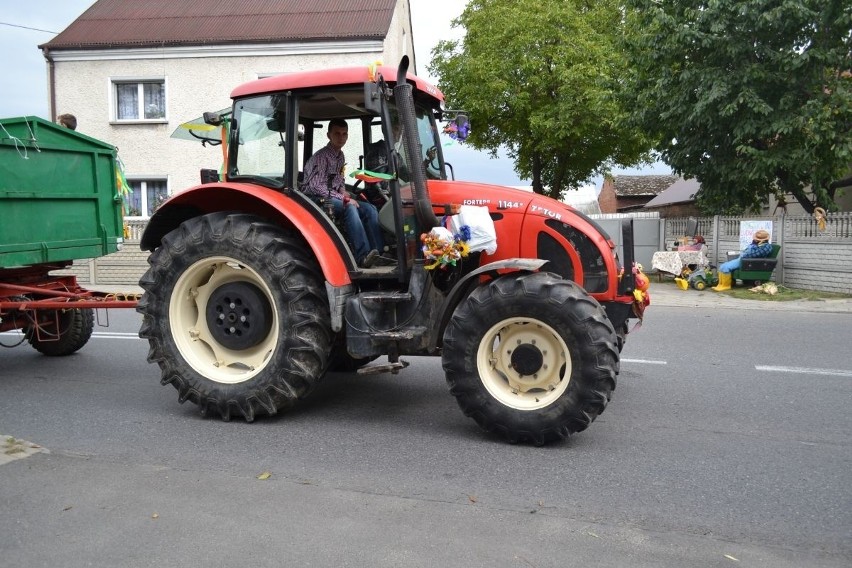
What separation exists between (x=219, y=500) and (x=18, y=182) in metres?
4.01

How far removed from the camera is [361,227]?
5.63 metres


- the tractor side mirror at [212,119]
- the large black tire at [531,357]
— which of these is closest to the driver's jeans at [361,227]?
the large black tire at [531,357]

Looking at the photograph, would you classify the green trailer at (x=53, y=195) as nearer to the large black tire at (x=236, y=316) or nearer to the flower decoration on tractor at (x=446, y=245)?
the large black tire at (x=236, y=316)

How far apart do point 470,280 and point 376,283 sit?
0.79 metres

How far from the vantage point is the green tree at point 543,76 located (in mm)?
25891

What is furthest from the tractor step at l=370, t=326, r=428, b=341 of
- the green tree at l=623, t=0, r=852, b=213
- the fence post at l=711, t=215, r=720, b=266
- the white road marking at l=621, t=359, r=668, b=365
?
the fence post at l=711, t=215, r=720, b=266

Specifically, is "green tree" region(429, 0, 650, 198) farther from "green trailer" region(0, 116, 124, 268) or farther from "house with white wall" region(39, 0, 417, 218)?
"green trailer" region(0, 116, 124, 268)

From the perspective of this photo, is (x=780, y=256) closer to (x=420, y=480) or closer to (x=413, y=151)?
(x=413, y=151)

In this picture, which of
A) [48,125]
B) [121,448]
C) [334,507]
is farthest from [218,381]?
[48,125]

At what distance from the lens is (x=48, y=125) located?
267 inches

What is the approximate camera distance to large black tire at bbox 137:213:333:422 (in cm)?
531

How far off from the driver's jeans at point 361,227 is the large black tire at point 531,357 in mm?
1047

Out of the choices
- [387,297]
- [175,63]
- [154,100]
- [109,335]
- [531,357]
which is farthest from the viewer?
[154,100]

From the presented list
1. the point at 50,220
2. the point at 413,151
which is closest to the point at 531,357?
the point at 413,151
